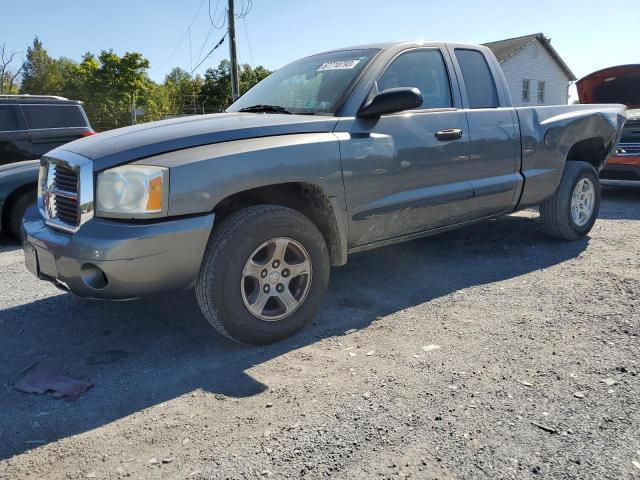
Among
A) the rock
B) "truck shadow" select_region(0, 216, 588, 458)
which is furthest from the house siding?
the rock

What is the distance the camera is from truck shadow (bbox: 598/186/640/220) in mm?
7240

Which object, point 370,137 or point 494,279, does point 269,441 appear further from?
point 494,279

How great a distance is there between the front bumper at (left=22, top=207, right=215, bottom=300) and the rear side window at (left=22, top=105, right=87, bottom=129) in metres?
5.72

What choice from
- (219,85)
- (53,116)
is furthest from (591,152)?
(219,85)

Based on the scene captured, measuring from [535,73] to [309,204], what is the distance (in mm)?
33376

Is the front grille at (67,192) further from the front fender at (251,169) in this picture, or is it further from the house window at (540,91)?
the house window at (540,91)

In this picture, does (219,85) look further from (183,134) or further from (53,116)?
(183,134)

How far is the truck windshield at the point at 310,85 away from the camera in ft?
12.8

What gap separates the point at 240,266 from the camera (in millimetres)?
3127

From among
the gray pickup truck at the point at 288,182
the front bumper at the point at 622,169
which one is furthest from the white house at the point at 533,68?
the gray pickup truck at the point at 288,182

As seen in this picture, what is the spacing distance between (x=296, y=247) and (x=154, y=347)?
107 cm

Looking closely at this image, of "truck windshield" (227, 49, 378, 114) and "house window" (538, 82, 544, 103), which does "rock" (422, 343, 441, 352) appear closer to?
"truck windshield" (227, 49, 378, 114)

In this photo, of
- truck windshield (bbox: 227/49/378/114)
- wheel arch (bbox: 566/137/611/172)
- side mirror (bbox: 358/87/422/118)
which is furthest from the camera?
wheel arch (bbox: 566/137/611/172)

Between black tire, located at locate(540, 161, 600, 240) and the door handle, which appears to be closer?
the door handle
